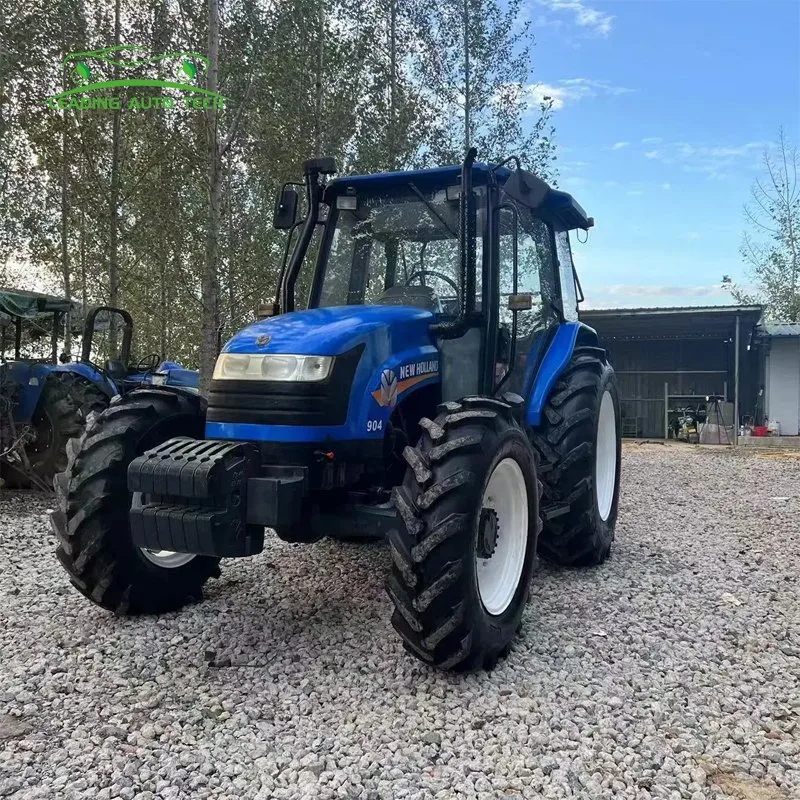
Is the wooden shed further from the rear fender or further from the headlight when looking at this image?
the headlight

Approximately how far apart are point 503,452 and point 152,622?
1771mm

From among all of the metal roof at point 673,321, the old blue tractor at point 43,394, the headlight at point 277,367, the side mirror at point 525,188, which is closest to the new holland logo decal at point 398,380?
the headlight at point 277,367

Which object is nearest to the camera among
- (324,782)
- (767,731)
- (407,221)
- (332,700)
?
(324,782)

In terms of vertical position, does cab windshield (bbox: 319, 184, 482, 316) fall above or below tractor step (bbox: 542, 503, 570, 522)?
above

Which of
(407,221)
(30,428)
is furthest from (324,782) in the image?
(30,428)

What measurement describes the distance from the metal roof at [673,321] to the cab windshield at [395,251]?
39.0 ft

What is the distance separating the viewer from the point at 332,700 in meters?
2.67

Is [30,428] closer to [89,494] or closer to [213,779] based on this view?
[89,494]

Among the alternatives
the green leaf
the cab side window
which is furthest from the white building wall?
the green leaf

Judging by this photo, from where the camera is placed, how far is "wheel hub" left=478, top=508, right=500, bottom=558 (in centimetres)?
298

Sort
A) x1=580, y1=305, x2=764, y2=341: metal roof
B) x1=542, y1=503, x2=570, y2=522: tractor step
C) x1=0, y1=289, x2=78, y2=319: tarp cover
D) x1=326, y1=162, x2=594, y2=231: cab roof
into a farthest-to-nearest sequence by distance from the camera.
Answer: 1. x1=580, y1=305, x2=764, y2=341: metal roof
2. x1=0, y1=289, x2=78, y2=319: tarp cover
3. x1=542, y1=503, x2=570, y2=522: tractor step
4. x1=326, y1=162, x2=594, y2=231: cab roof

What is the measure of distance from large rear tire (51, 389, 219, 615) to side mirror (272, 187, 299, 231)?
3.41 ft

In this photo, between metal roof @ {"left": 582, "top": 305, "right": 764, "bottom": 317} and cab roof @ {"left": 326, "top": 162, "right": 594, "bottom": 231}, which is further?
metal roof @ {"left": 582, "top": 305, "right": 764, "bottom": 317}

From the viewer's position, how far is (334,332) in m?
3.01
